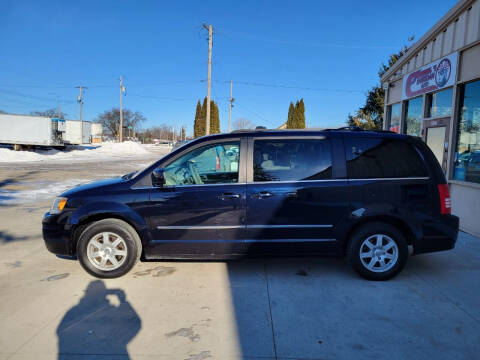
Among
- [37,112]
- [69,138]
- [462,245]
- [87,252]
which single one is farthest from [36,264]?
[37,112]

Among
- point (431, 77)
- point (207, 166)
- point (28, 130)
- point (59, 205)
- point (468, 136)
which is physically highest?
point (431, 77)

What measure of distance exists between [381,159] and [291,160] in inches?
43.0

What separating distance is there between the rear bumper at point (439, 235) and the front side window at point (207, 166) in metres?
2.36

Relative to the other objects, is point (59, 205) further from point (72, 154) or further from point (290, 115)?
point (290, 115)

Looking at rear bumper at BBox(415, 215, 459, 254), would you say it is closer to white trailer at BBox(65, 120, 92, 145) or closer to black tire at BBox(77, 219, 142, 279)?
black tire at BBox(77, 219, 142, 279)

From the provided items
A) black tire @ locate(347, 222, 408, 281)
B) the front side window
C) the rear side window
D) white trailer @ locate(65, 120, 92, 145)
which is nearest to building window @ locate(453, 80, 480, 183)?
the rear side window

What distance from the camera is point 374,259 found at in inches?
158

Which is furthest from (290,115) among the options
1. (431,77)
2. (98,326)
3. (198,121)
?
(98,326)

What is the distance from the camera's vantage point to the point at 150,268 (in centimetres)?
442

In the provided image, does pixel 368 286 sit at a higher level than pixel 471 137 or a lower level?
lower

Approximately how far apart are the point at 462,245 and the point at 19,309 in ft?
20.5

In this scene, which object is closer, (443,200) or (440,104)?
(443,200)

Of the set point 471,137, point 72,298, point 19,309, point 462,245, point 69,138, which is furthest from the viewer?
point 69,138

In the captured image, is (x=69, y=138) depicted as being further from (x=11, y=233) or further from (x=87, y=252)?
(x=87, y=252)
